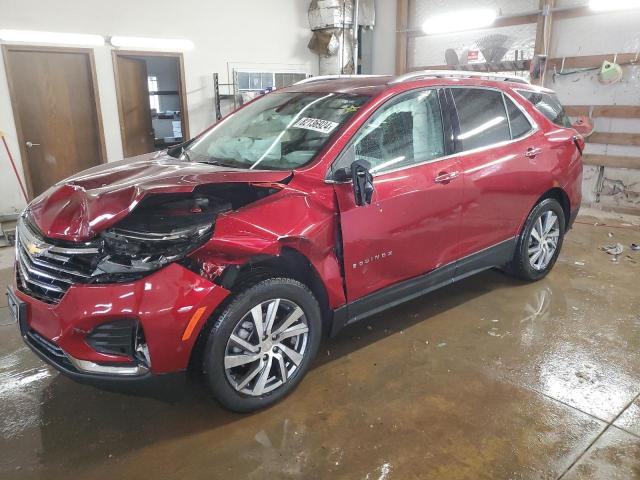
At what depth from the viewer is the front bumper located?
190cm

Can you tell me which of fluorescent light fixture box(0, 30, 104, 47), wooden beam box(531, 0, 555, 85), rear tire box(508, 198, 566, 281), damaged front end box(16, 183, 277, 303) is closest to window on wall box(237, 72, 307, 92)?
fluorescent light fixture box(0, 30, 104, 47)

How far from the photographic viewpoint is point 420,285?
9.64 feet

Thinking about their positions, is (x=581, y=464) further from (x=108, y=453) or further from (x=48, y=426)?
(x=48, y=426)

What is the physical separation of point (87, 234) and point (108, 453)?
0.96 meters

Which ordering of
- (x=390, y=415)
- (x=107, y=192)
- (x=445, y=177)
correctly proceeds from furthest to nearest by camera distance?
(x=445, y=177), (x=390, y=415), (x=107, y=192)

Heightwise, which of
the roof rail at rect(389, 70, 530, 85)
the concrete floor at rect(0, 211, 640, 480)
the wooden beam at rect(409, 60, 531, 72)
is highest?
the wooden beam at rect(409, 60, 531, 72)

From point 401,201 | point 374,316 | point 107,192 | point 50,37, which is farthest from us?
point 50,37

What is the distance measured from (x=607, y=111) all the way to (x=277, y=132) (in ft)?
17.1

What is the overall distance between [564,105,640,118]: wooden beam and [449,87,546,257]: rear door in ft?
11.1

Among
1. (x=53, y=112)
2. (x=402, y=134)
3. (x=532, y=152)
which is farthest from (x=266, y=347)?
(x=53, y=112)

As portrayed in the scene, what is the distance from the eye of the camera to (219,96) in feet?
23.6

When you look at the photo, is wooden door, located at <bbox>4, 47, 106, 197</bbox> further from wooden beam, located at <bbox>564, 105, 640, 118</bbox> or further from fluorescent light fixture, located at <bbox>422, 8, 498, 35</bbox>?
wooden beam, located at <bbox>564, 105, 640, 118</bbox>

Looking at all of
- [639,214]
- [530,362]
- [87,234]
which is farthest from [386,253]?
[639,214]

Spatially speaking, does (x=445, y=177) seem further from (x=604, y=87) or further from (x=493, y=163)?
(x=604, y=87)
